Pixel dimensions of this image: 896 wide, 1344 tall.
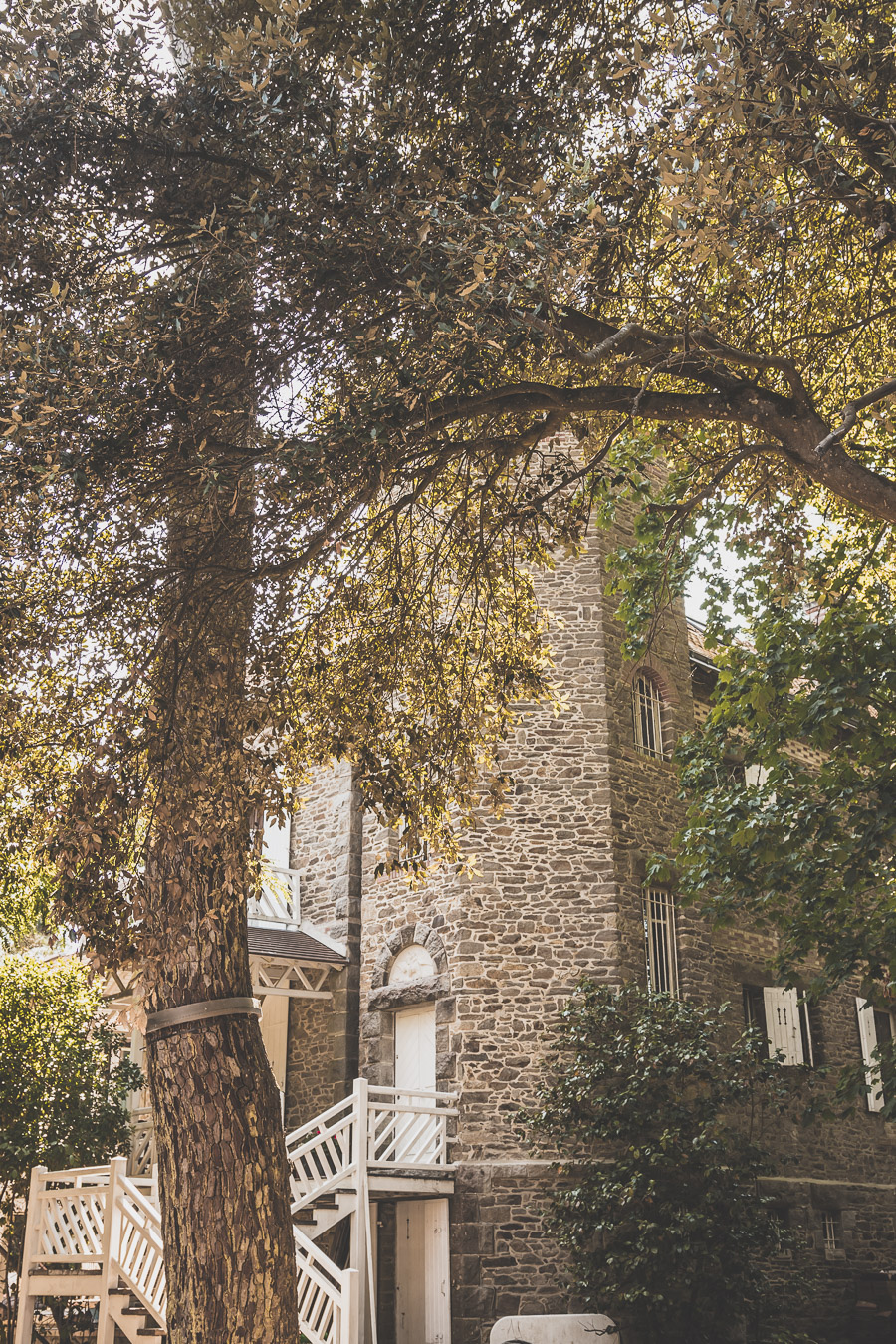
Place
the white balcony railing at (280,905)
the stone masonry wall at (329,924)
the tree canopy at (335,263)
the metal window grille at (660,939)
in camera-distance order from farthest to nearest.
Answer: the white balcony railing at (280,905), the stone masonry wall at (329,924), the metal window grille at (660,939), the tree canopy at (335,263)

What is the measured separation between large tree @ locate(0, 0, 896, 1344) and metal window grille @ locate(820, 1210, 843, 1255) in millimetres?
11713

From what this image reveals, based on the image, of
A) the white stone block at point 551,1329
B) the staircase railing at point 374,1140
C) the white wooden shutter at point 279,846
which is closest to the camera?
the white stone block at point 551,1329

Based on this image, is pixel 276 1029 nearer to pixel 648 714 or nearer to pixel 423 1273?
pixel 423 1273

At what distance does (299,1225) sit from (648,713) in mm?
7614

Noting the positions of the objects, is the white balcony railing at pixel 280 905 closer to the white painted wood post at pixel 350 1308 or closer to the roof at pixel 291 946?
the roof at pixel 291 946

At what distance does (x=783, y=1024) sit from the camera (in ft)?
51.7

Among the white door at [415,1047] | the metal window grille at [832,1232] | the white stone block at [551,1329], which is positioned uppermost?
the white door at [415,1047]

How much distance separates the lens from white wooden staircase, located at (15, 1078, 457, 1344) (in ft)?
31.2

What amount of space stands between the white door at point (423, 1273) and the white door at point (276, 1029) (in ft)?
9.07

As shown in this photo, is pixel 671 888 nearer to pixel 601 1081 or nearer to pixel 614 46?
pixel 601 1081

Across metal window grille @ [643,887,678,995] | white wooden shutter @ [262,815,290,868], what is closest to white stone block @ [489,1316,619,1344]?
metal window grille @ [643,887,678,995]

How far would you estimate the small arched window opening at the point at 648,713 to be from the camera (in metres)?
15.2

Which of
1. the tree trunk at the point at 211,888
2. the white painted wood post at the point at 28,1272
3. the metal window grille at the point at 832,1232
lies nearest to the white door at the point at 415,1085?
the white painted wood post at the point at 28,1272

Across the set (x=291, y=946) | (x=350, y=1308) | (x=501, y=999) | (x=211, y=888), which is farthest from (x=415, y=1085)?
(x=211, y=888)
